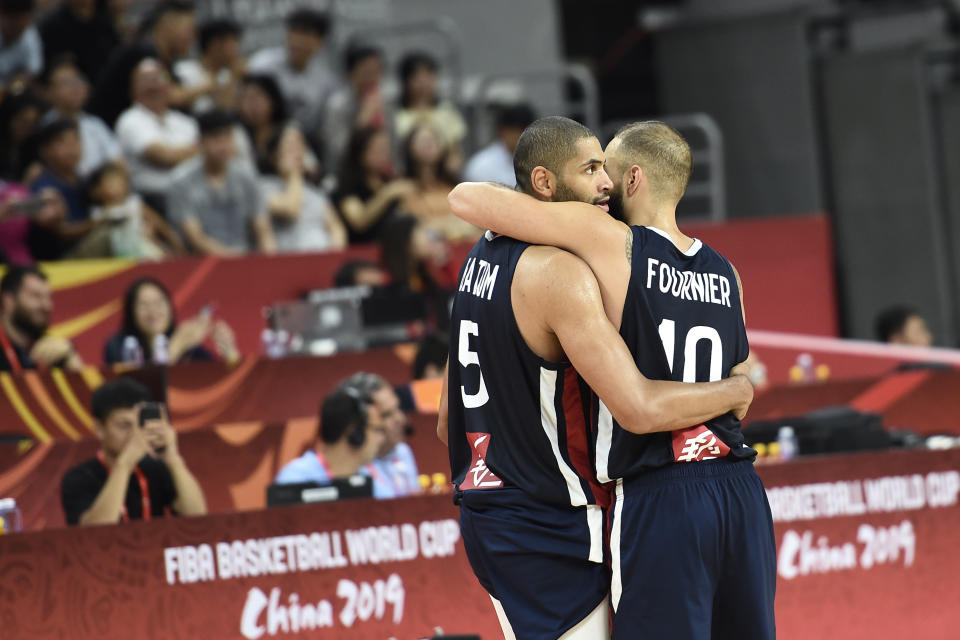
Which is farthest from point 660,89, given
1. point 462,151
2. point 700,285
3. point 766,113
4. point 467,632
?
point 700,285

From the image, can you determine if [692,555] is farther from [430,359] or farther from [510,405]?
[430,359]

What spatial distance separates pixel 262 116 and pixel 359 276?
7.38 ft

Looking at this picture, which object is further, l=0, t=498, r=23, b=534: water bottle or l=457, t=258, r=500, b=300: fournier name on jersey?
l=0, t=498, r=23, b=534: water bottle

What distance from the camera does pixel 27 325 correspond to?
8.66 m

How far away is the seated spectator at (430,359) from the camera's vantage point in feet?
28.1

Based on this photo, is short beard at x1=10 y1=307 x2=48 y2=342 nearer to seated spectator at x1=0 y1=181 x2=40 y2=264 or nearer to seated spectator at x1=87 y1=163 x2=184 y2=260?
seated spectator at x1=0 y1=181 x2=40 y2=264

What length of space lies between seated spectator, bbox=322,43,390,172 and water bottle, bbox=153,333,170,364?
141 inches

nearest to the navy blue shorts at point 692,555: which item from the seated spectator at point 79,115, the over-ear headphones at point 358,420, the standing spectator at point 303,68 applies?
the over-ear headphones at point 358,420

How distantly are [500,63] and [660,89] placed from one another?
6.45 feet

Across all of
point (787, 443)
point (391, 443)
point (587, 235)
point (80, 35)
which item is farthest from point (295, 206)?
point (587, 235)

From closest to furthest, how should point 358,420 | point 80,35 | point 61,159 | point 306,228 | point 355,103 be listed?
point 358,420 → point 61,159 → point 306,228 → point 80,35 → point 355,103

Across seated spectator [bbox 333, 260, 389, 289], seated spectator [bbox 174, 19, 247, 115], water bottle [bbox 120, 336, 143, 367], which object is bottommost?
water bottle [bbox 120, 336, 143, 367]

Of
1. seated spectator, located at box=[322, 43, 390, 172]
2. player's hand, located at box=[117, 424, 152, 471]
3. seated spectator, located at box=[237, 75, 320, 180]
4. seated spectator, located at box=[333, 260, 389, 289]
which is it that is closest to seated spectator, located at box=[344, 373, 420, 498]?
player's hand, located at box=[117, 424, 152, 471]

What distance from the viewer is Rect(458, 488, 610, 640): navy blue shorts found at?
13.0ft
